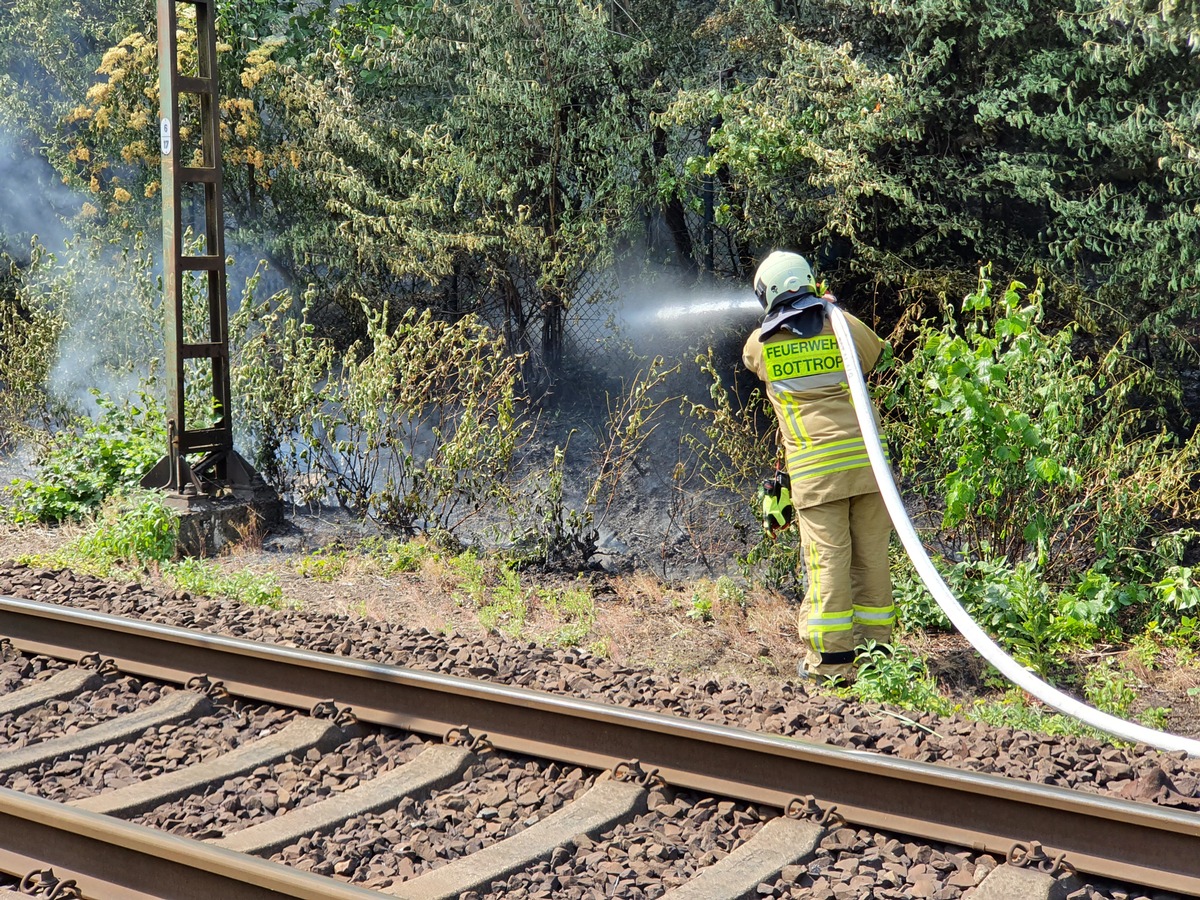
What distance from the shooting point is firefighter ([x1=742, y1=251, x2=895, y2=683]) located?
5.77 metres

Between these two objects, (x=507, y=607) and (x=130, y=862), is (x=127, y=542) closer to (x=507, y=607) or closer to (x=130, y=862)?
(x=507, y=607)

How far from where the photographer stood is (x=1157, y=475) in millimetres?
7367

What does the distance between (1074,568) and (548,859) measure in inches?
185

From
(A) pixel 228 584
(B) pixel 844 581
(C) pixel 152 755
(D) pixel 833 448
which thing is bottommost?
(C) pixel 152 755

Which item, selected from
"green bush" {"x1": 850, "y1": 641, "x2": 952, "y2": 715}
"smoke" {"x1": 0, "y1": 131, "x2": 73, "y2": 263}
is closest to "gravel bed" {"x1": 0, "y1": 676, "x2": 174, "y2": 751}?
"green bush" {"x1": 850, "y1": 641, "x2": 952, "y2": 715}

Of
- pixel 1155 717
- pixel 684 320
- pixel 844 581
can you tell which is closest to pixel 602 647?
pixel 844 581

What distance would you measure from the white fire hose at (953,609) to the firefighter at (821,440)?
15cm

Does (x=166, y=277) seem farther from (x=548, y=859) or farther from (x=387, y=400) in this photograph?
(x=548, y=859)

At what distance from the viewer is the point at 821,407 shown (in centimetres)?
580

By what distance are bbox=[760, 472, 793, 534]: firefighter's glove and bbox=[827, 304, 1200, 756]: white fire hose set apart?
688 millimetres

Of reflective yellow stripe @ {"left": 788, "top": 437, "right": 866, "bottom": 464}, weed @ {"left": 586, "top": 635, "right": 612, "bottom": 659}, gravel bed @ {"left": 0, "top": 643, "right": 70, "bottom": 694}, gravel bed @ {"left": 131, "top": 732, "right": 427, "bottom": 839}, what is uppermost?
reflective yellow stripe @ {"left": 788, "top": 437, "right": 866, "bottom": 464}

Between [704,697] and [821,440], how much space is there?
1.55 meters

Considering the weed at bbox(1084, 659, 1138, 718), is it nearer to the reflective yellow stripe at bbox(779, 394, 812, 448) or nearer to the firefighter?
the firefighter

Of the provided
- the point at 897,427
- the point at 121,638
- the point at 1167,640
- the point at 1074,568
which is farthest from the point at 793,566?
the point at 121,638
